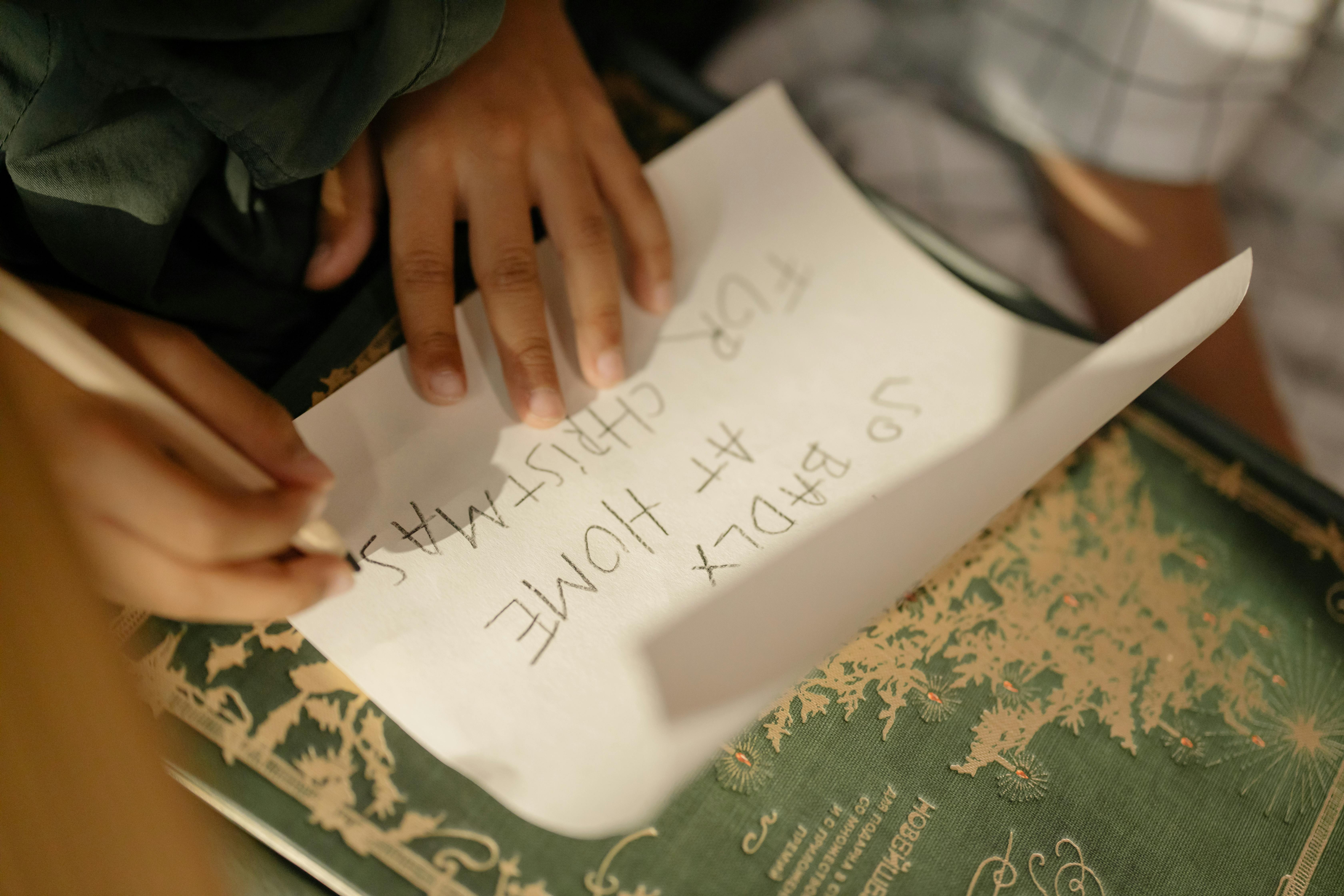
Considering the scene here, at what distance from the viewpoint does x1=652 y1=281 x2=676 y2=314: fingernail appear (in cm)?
31

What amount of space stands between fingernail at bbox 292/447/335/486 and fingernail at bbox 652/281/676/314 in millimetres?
149

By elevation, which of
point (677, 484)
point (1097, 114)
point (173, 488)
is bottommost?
point (173, 488)

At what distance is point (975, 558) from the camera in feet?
0.93

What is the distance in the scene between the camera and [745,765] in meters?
0.24

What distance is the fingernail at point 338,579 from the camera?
23 cm

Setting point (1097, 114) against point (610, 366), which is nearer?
point (610, 366)

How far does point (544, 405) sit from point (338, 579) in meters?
0.09

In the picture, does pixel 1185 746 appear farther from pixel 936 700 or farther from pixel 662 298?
pixel 662 298

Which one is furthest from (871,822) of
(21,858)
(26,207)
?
(26,207)

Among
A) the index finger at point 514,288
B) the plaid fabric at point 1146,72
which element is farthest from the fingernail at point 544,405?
the plaid fabric at point 1146,72

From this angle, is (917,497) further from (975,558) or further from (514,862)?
(514,862)

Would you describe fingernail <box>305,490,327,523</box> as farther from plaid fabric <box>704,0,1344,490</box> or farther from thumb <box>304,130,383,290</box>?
plaid fabric <box>704,0,1344,490</box>

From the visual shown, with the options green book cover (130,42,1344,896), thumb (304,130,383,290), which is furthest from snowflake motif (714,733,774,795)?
thumb (304,130,383,290)

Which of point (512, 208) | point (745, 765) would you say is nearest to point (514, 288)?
point (512, 208)
